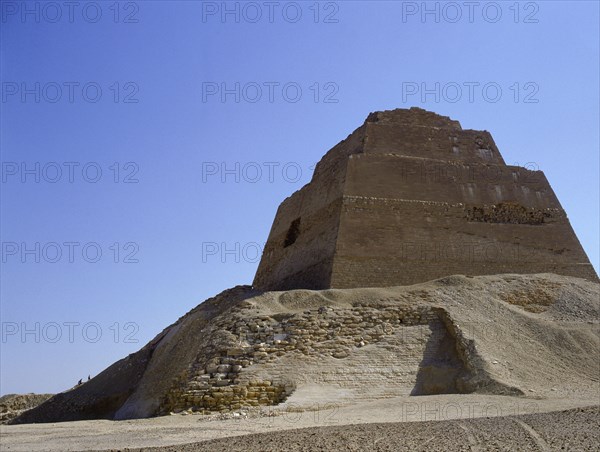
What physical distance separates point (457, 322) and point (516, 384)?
86.1 inches

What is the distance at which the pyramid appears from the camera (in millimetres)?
18109

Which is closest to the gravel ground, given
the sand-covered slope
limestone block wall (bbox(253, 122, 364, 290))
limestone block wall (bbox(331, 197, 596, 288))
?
the sand-covered slope

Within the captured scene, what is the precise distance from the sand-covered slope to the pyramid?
167cm

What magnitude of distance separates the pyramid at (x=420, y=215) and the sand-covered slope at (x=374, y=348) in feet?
5.46

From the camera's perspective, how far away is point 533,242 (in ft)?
65.0

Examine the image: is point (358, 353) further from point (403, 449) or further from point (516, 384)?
point (403, 449)

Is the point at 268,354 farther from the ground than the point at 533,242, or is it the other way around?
the point at 533,242

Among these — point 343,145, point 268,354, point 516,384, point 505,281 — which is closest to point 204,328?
point 268,354

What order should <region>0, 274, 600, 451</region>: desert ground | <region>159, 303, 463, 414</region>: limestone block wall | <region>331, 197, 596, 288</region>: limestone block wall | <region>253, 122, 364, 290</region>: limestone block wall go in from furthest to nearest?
<region>253, 122, 364, 290</region>: limestone block wall, <region>331, 197, 596, 288</region>: limestone block wall, <region>159, 303, 463, 414</region>: limestone block wall, <region>0, 274, 600, 451</region>: desert ground

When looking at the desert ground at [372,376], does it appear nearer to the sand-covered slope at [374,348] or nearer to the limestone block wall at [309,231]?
the sand-covered slope at [374,348]

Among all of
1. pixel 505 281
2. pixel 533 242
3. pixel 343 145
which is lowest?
pixel 505 281

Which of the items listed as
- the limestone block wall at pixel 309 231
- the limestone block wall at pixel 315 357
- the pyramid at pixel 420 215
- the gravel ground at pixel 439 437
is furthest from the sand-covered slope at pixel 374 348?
the gravel ground at pixel 439 437

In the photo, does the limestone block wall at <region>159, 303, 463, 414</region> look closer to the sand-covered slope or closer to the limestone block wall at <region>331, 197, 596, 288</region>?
the sand-covered slope

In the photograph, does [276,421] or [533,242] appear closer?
[276,421]
